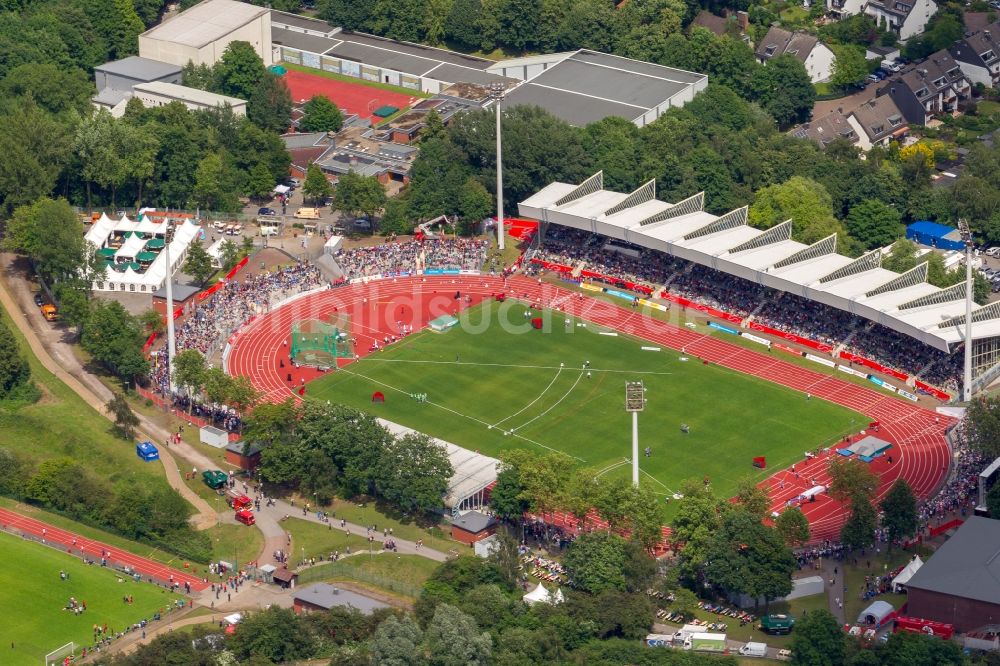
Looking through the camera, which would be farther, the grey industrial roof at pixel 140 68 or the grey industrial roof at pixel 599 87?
the grey industrial roof at pixel 140 68

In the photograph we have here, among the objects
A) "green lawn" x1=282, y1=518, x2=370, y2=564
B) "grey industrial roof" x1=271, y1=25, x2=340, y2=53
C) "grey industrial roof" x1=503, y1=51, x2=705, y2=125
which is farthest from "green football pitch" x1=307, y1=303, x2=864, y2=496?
"grey industrial roof" x1=271, y1=25, x2=340, y2=53

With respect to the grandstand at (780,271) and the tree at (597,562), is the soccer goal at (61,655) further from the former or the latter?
the grandstand at (780,271)

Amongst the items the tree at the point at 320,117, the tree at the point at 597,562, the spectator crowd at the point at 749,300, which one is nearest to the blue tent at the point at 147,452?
the tree at the point at 597,562

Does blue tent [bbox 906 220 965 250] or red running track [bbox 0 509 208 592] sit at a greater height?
blue tent [bbox 906 220 965 250]

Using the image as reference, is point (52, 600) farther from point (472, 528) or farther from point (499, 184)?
point (499, 184)

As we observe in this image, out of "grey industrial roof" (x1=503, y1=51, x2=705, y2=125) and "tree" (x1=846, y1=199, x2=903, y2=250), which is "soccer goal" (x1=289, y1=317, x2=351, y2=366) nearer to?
"grey industrial roof" (x1=503, y1=51, x2=705, y2=125)

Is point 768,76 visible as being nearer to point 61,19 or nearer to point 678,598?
point 61,19
